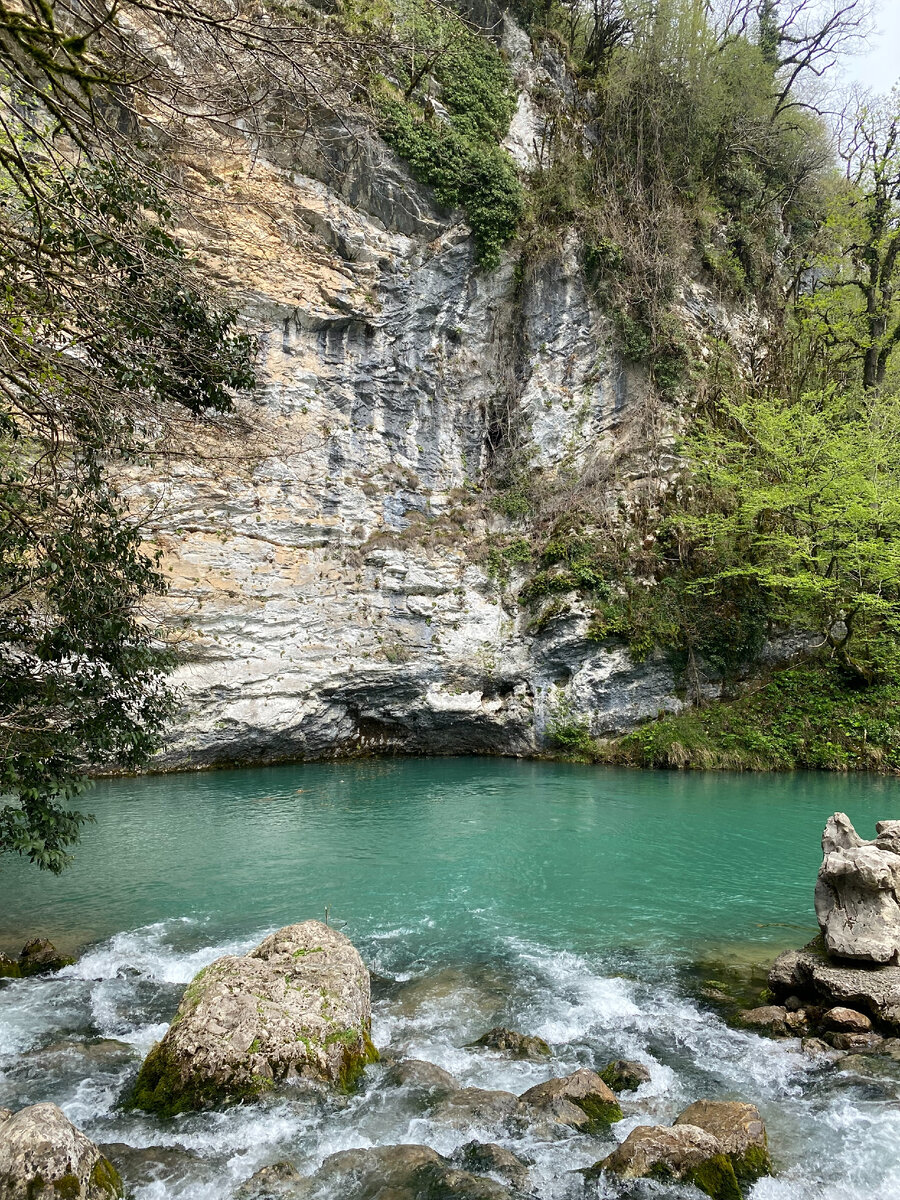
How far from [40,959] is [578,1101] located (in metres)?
5.25

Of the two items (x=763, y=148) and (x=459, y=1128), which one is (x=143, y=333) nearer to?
(x=459, y=1128)

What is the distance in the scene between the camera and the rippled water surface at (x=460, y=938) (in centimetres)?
422

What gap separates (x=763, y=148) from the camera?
2512cm

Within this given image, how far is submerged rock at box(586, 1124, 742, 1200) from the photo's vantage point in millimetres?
3701

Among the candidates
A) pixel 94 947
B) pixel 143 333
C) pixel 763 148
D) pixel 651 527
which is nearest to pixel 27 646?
pixel 143 333

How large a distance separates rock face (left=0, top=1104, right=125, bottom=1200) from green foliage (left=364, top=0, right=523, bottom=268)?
2172 cm

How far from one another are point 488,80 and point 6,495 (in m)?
23.0

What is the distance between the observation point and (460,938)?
758 centimetres

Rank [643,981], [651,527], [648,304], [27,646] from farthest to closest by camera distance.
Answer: [648,304] < [651,527] < [643,981] < [27,646]

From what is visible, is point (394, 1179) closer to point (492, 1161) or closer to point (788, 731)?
point (492, 1161)

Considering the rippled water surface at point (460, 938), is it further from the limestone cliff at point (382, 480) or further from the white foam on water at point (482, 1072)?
the limestone cliff at point (382, 480)

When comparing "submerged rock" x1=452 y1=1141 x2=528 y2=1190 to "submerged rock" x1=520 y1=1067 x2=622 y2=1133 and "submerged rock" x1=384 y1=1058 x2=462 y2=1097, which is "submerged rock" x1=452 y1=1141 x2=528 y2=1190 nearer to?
"submerged rock" x1=520 y1=1067 x2=622 y2=1133

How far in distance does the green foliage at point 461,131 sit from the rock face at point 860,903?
1921 centimetres

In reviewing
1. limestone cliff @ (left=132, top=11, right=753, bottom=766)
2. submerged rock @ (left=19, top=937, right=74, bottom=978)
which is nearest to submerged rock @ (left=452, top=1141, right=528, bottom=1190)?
submerged rock @ (left=19, top=937, right=74, bottom=978)
